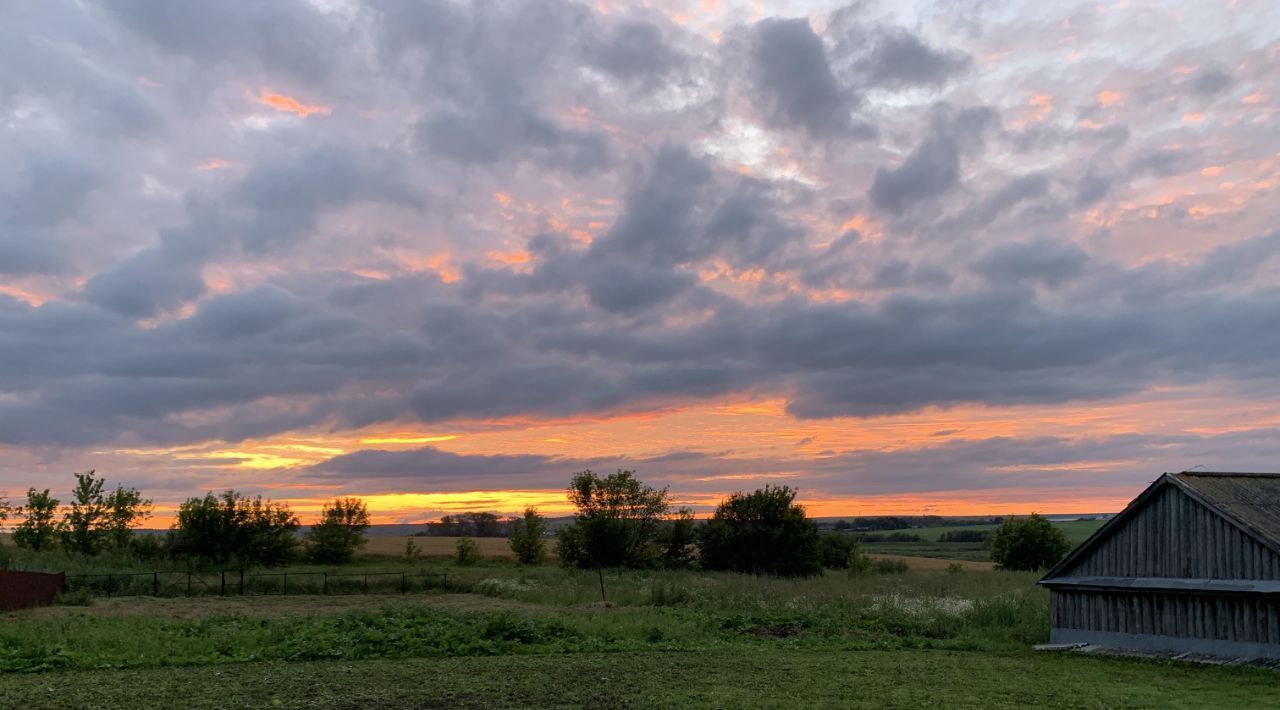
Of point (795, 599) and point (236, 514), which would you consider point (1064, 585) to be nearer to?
point (795, 599)

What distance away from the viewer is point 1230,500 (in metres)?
25.0

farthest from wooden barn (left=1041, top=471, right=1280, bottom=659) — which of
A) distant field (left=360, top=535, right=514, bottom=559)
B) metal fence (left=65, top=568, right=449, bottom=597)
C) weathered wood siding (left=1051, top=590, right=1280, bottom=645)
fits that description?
distant field (left=360, top=535, right=514, bottom=559)

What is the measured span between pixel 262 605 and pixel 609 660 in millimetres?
25493

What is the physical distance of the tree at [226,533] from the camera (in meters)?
73.3

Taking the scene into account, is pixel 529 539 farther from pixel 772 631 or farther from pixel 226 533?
pixel 772 631

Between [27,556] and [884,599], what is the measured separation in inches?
1990

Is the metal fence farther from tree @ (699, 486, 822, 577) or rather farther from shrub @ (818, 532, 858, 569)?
shrub @ (818, 532, 858, 569)

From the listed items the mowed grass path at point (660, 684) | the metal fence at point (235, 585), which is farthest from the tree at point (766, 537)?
the mowed grass path at point (660, 684)

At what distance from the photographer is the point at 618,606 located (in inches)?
1529

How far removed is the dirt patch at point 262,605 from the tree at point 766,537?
30406 mm

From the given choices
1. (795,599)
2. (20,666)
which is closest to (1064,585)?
(795,599)

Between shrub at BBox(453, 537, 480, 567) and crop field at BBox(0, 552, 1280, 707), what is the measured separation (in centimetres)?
4238

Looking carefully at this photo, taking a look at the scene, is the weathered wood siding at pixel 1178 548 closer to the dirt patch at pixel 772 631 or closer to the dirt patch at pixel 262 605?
the dirt patch at pixel 772 631

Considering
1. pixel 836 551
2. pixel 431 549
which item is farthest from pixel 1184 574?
pixel 431 549
